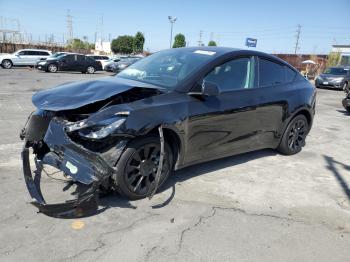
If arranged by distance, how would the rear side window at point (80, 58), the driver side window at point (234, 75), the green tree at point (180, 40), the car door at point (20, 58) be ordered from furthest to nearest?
the green tree at point (180, 40) < the car door at point (20, 58) < the rear side window at point (80, 58) < the driver side window at point (234, 75)

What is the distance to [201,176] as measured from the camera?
16.4 feet

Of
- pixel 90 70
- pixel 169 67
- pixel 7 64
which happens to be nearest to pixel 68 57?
pixel 90 70

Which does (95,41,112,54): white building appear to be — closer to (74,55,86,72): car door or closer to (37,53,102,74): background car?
(37,53,102,74): background car

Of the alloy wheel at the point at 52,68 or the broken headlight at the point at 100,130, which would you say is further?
the alloy wheel at the point at 52,68

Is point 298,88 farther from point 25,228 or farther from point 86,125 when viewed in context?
point 25,228

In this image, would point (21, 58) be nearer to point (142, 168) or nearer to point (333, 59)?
point (142, 168)

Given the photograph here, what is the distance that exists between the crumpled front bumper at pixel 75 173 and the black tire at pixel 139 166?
0.56ft

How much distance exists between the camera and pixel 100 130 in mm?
3580

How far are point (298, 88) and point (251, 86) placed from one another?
1.34 metres

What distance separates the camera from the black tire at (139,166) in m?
3.75

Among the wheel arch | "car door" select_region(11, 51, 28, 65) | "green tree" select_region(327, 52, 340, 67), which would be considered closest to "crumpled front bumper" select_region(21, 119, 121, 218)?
the wheel arch

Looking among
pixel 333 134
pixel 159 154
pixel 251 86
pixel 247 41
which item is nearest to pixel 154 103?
pixel 159 154

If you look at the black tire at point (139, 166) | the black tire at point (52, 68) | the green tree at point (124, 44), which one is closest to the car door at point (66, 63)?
the black tire at point (52, 68)

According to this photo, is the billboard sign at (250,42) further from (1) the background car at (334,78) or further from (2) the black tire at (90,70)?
(2) the black tire at (90,70)
